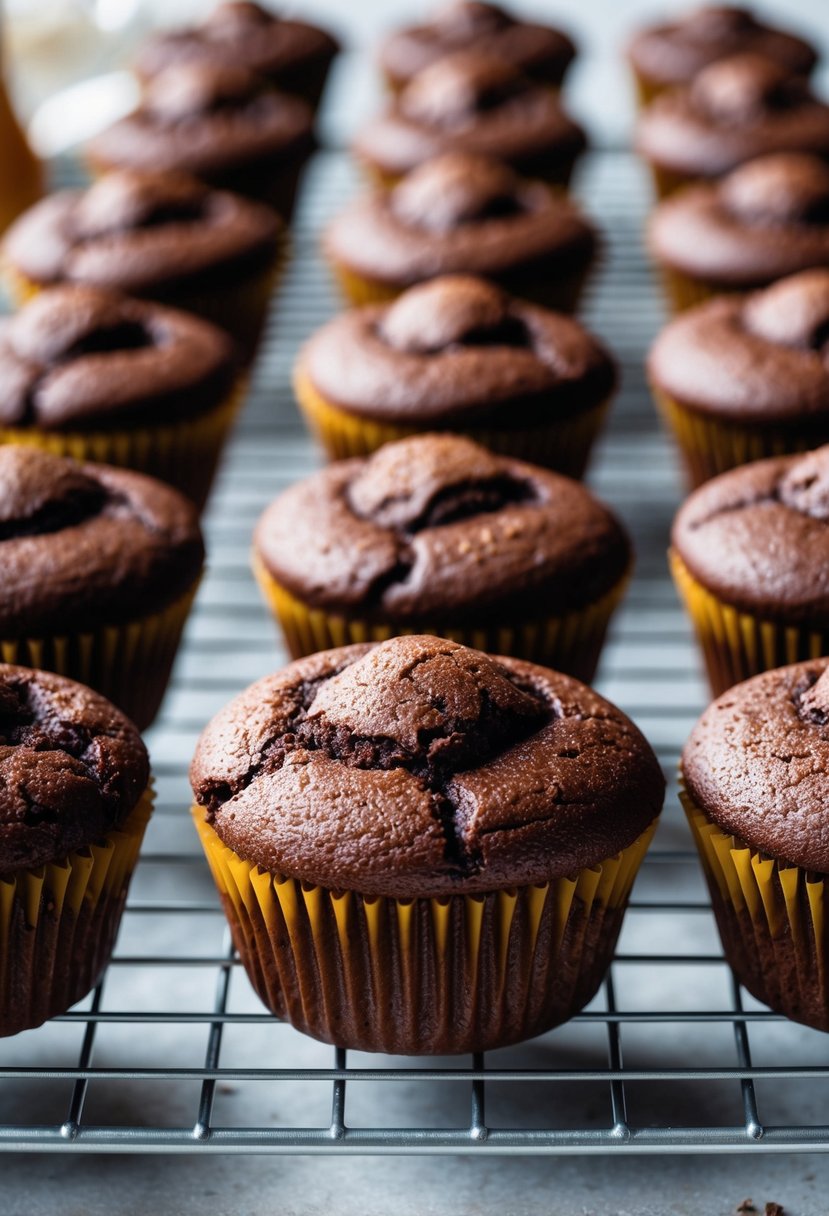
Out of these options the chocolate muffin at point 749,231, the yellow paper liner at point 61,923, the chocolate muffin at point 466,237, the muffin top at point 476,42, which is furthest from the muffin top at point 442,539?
the muffin top at point 476,42

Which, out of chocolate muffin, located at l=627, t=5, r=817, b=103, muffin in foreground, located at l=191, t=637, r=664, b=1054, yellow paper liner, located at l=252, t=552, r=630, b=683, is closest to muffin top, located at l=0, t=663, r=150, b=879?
muffin in foreground, located at l=191, t=637, r=664, b=1054

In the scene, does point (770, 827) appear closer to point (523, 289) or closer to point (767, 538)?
point (767, 538)

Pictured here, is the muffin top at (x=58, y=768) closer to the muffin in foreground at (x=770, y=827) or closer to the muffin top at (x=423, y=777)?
the muffin top at (x=423, y=777)

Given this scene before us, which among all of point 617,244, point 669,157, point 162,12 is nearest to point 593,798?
point 669,157

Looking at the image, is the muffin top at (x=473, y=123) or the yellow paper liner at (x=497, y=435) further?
the muffin top at (x=473, y=123)

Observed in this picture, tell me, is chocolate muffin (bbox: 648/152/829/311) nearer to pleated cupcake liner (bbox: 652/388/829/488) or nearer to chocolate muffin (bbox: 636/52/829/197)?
chocolate muffin (bbox: 636/52/829/197)

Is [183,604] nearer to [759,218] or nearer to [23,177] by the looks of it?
[759,218]
